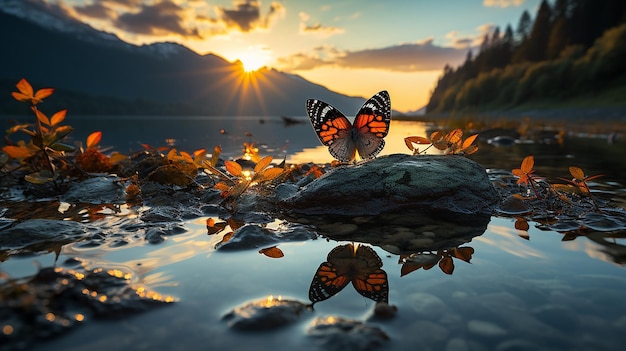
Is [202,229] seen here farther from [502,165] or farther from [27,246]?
[502,165]

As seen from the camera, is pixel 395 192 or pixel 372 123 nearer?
pixel 395 192

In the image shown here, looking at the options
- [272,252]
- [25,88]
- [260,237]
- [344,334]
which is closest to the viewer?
[344,334]

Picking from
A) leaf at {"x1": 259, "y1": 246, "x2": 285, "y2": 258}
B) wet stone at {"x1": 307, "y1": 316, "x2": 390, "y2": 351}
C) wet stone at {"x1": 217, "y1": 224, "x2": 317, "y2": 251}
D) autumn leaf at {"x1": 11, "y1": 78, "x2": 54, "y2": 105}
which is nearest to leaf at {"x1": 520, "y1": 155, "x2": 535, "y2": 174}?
wet stone at {"x1": 217, "y1": 224, "x2": 317, "y2": 251}

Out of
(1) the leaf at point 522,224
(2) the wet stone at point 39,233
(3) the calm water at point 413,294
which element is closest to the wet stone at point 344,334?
(3) the calm water at point 413,294

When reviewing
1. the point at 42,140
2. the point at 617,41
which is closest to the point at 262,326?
the point at 42,140

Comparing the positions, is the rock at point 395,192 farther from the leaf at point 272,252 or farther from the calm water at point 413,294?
the leaf at point 272,252

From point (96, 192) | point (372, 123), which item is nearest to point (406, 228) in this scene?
point (372, 123)

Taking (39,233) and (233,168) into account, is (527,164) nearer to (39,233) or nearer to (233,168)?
(233,168)
